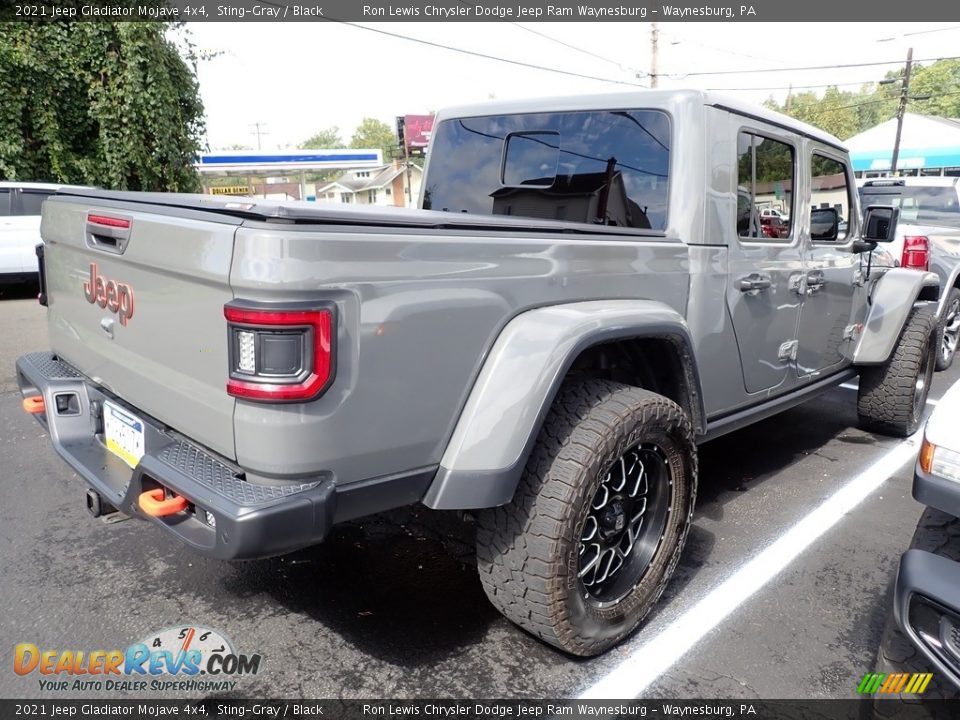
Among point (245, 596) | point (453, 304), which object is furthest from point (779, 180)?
point (245, 596)

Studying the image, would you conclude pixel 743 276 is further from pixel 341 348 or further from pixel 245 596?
pixel 245 596

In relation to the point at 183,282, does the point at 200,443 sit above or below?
below

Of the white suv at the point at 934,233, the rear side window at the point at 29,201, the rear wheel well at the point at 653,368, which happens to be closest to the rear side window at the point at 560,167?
A: the rear wheel well at the point at 653,368

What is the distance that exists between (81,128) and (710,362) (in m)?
13.2

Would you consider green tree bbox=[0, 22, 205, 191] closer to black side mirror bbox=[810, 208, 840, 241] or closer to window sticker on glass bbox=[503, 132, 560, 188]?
window sticker on glass bbox=[503, 132, 560, 188]

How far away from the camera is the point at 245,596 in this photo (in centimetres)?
281

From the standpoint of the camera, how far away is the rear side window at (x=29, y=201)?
10.5 meters

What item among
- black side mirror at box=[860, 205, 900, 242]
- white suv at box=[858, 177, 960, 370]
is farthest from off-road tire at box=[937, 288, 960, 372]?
black side mirror at box=[860, 205, 900, 242]

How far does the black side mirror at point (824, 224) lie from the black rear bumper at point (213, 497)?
317 centimetres

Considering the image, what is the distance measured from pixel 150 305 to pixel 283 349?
2.32 ft

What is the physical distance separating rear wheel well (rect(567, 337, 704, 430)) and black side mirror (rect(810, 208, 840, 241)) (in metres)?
1.57

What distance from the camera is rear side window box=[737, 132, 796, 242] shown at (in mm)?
3162

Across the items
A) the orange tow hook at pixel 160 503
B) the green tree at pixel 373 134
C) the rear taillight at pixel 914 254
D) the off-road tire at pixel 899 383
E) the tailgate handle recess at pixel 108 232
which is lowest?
the off-road tire at pixel 899 383

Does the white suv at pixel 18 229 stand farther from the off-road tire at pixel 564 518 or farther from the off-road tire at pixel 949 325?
the off-road tire at pixel 949 325
